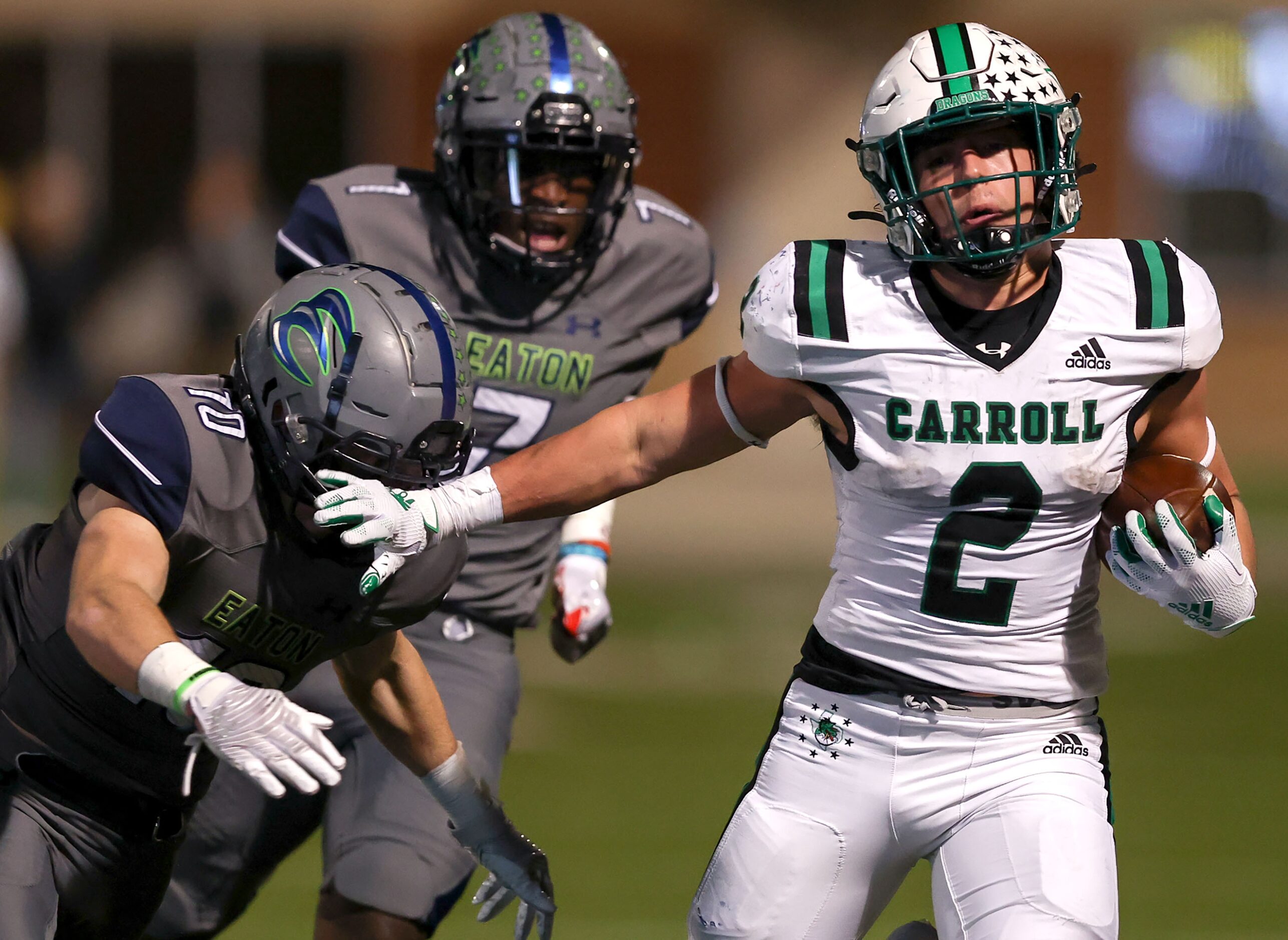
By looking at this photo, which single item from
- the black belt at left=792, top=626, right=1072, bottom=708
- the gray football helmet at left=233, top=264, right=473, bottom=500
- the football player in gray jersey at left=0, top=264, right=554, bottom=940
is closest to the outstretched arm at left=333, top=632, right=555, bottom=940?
the football player in gray jersey at left=0, top=264, right=554, bottom=940

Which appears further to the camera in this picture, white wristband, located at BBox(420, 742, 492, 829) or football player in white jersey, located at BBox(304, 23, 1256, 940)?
white wristband, located at BBox(420, 742, 492, 829)

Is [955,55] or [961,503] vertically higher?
[955,55]

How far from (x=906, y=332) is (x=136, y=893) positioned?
1.67 m

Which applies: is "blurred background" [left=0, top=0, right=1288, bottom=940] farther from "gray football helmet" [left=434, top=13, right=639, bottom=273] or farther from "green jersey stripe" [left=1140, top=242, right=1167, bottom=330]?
"green jersey stripe" [left=1140, top=242, right=1167, bottom=330]

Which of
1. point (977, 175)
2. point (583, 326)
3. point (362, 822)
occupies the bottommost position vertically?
point (362, 822)

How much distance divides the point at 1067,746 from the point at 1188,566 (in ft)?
1.21

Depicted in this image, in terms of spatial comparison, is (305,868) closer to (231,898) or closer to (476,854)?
(231,898)

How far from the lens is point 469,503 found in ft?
10.6

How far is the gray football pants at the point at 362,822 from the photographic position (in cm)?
367

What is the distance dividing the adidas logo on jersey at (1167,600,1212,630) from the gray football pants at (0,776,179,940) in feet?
5.95

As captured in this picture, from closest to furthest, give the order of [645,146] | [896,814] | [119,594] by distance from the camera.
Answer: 1. [119,594]
2. [896,814]
3. [645,146]

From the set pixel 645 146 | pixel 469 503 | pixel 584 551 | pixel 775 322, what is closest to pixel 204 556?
pixel 469 503

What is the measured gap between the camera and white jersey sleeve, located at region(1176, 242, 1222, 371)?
3.07 m

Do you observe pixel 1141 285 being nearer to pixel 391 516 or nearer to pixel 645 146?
pixel 391 516
